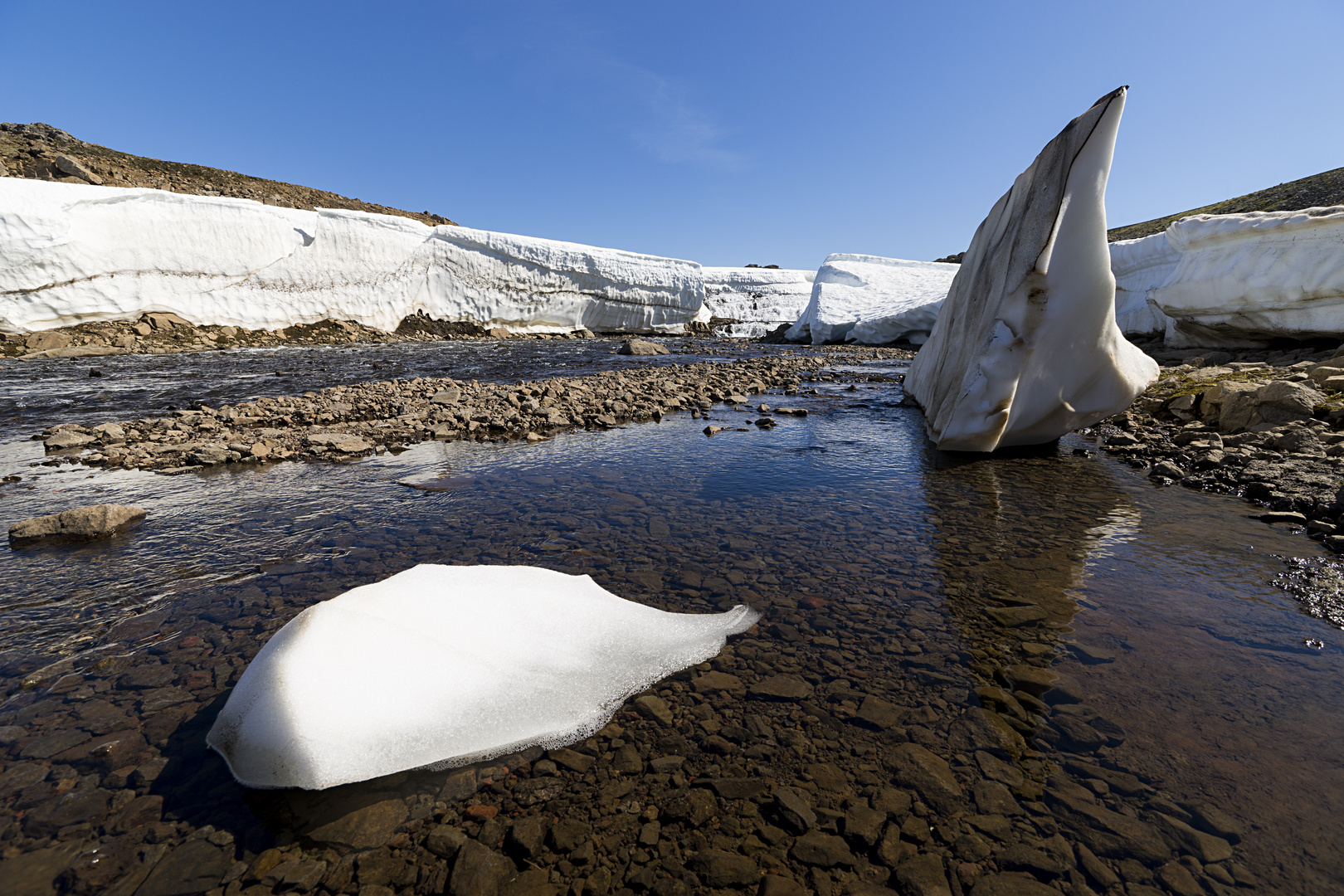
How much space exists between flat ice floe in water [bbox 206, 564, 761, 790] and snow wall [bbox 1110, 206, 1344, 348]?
1310cm

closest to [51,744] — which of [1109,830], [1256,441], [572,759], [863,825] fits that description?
[572,759]

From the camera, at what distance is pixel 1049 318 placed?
18.3 ft

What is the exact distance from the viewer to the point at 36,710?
2295mm

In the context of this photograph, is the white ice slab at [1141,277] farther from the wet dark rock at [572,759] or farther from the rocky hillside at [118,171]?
the rocky hillside at [118,171]

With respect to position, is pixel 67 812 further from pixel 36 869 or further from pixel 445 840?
pixel 445 840

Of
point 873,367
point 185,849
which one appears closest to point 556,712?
point 185,849

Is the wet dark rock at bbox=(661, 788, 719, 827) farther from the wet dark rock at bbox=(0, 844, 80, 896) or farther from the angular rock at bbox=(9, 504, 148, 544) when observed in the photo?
the angular rock at bbox=(9, 504, 148, 544)

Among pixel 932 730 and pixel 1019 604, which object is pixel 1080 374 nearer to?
pixel 1019 604

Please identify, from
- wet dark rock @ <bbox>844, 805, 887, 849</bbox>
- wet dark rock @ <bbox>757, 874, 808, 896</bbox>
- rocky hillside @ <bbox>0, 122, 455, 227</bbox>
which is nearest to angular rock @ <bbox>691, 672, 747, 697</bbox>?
wet dark rock @ <bbox>844, 805, 887, 849</bbox>

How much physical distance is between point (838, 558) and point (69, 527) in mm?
5442

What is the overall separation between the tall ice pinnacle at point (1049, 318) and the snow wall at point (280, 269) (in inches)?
1145

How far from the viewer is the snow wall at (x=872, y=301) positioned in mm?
26142

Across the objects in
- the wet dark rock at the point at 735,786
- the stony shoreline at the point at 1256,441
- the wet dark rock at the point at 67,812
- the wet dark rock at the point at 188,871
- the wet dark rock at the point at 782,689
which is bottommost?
the wet dark rock at the point at 735,786

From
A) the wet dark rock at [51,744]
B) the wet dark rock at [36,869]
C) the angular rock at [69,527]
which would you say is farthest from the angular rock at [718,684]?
the angular rock at [69,527]
